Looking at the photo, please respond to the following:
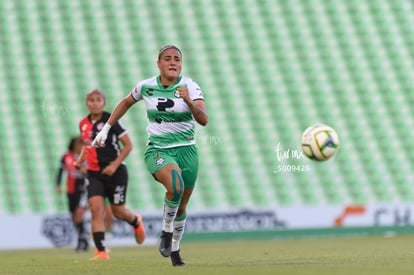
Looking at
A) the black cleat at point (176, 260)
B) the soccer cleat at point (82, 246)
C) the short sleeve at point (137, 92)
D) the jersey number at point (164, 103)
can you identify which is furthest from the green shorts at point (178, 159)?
the soccer cleat at point (82, 246)

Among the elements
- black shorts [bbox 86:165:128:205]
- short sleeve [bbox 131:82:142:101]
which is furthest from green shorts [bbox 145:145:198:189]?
black shorts [bbox 86:165:128:205]

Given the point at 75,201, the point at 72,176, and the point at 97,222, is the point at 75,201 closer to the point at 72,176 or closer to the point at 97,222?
the point at 72,176

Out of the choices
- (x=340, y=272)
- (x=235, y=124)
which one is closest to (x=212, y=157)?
(x=235, y=124)

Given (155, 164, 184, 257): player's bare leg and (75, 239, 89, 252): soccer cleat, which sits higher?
(155, 164, 184, 257): player's bare leg

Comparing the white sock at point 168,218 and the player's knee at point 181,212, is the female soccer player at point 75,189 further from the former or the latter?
the white sock at point 168,218

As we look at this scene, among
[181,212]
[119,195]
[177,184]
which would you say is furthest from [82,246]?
[177,184]

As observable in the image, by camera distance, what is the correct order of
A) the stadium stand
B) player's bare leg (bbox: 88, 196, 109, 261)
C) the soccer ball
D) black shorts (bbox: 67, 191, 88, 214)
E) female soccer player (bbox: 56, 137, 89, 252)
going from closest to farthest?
player's bare leg (bbox: 88, 196, 109, 261) → the soccer ball → female soccer player (bbox: 56, 137, 89, 252) → black shorts (bbox: 67, 191, 88, 214) → the stadium stand

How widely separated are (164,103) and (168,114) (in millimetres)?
110

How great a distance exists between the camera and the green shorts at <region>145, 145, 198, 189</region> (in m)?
9.20

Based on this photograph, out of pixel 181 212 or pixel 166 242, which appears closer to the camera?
pixel 166 242

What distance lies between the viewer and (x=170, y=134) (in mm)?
9305

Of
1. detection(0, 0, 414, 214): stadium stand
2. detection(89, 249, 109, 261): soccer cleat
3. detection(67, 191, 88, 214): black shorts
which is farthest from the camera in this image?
detection(0, 0, 414, 214): stadium stand

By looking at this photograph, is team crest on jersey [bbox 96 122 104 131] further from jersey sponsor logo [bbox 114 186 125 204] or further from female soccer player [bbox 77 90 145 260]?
jersey sponsor logo [bbox 114 186 125 204]

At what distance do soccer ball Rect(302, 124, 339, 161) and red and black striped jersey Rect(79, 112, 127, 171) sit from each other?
2249 mm
